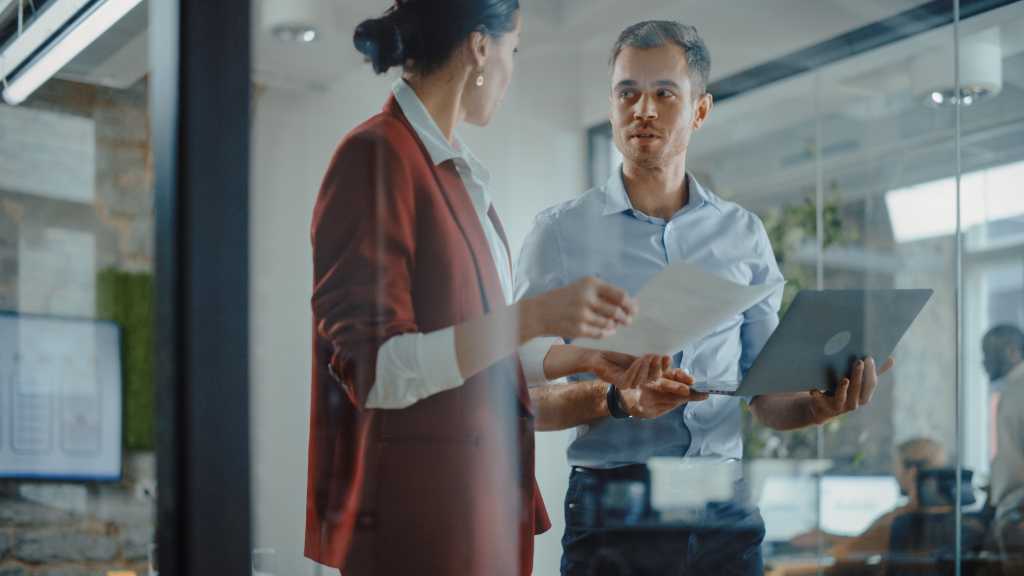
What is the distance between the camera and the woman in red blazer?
143 centimetres

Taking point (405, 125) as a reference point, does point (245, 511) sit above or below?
below

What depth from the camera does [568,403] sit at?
1.64 meters

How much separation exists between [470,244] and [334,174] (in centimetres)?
21

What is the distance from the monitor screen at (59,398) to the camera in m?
1.59

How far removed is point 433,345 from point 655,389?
402mm

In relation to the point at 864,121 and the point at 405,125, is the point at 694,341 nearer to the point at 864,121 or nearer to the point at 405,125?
the point at 405,125

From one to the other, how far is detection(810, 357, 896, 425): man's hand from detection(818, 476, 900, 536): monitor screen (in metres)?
0.20

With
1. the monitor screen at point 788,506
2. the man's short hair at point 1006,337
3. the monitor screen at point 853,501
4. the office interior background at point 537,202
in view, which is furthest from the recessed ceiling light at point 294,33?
the man's short hair at point 1006,337

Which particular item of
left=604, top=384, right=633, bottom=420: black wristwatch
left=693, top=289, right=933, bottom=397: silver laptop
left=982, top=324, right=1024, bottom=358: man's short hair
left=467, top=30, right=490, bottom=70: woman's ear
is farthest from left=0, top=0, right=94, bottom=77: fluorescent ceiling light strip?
left=982, top=324, right=1024, bottom=358: man's short hair

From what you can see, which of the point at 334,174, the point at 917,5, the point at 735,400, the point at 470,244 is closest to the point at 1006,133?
the point at 917,5

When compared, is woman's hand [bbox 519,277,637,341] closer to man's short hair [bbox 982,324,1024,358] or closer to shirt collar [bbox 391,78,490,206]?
shirt collar [bbox 391,78,490,206]

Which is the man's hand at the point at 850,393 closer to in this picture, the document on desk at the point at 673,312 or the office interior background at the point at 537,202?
the office interior background at the point at 537,202

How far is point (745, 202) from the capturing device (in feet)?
6.27

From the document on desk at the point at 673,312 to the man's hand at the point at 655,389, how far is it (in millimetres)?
33
